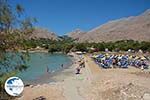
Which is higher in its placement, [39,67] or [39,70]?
[39,67]

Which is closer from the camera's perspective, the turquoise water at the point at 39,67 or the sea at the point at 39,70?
the sea at the point at 39,70

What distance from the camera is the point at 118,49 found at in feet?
430

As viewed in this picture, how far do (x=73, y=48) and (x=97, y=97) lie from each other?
12586 centimetres

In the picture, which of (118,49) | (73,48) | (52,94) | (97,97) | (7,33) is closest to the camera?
(7,33)

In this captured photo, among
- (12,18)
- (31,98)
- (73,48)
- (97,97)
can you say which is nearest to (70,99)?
(97,97)

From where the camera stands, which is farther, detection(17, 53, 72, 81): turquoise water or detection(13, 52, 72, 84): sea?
detection(17, 53, 72, 81): turquoise water

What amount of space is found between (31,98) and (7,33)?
11413 millimetres

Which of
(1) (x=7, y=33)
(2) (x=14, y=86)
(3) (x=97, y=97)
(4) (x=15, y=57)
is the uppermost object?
(1) (x=7, y=33)

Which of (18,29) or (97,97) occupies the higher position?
(18,29)

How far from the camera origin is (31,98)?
25250mm

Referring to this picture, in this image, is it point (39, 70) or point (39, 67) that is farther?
point (39, 67)

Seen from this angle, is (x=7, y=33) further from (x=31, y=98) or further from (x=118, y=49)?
(x=118, y=49)

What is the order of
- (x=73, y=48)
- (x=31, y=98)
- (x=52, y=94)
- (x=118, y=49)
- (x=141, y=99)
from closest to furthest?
(x=141, y=99) < (x=31, y=98) < (x=52, y=94) < (x=118, y=49) < (x=73, y=48)

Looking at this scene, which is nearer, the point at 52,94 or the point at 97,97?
the point at 97,97
